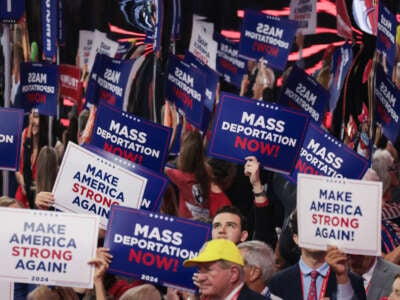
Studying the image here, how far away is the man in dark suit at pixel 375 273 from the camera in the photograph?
7.80 meters

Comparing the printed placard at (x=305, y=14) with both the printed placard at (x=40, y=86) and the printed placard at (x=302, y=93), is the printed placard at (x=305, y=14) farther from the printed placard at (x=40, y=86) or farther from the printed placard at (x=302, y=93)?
the printed placard at (x=302, y=93)

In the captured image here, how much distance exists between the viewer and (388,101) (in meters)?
11.1

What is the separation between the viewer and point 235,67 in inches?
561

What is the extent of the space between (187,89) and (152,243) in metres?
3.94

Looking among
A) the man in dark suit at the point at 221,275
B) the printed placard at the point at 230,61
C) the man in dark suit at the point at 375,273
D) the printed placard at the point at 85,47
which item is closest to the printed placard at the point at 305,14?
the printed placard at the point at 230,61

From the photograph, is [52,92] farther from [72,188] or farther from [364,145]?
[72,188]

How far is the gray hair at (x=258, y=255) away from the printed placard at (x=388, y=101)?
3.41 meters

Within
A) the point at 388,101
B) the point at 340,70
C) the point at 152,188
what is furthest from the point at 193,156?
the point at 340,70

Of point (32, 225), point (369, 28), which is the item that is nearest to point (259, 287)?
point (32, 225)

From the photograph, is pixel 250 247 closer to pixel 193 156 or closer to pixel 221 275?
pixel 221 275

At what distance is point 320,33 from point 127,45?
2.55 meters

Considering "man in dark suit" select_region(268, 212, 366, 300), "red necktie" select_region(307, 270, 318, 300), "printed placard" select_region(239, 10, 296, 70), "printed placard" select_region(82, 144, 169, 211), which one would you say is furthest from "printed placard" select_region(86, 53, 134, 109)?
"red necktie" select_region(307, 270, 318, 300)

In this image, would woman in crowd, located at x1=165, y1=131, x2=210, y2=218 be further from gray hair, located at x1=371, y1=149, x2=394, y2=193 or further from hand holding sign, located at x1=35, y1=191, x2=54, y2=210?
hand holding sign, located at x1=35, y1=191, x2=54, y2=210

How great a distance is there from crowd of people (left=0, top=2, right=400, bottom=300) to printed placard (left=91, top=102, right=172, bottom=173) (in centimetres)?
54
